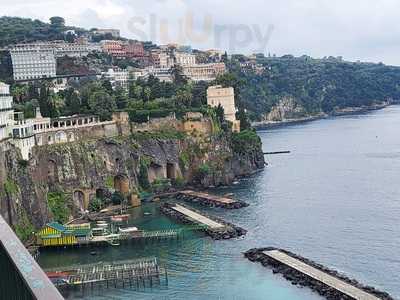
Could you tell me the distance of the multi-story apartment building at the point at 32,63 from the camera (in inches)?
3740

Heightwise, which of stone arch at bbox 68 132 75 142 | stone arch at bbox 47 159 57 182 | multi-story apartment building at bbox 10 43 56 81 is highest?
multi-story apartment building at bbox 10 43 56 81

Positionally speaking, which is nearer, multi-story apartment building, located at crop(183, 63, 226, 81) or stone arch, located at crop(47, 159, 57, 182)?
stone arch, located at crop(47, 159, 57, 182)

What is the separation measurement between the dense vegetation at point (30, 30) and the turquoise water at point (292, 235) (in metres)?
61.0

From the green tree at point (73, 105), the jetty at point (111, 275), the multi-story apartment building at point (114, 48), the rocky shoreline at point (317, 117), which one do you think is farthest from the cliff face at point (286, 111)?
the jetty at point (111, 275)

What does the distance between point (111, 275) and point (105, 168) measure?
2300 centimetres

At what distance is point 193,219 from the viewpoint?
4622 centimetres

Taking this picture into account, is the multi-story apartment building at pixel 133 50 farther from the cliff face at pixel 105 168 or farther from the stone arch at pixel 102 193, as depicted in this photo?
the stone arch at pixel 102 193

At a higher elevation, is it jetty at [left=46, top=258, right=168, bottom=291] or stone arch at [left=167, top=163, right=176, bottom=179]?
stone arch at [left=167, top=163, right=176, bottom=179]

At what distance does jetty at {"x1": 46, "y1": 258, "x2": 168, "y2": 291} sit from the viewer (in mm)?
31609

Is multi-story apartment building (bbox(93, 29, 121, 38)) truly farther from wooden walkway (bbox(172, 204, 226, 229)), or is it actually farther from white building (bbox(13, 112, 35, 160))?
white building (bbox(13, 112, 35, 160))

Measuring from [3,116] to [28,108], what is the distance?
476 inches

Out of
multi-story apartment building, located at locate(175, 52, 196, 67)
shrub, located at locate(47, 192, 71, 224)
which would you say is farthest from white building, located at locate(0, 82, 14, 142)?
multi-story apartment building, located at locate(175, 52, 196, 67)

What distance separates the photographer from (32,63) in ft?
312

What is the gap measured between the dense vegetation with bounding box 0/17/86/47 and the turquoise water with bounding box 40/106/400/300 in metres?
61.0
